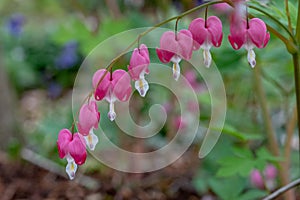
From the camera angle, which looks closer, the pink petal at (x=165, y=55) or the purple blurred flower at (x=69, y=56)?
the pink petal at (x=165, y=55)

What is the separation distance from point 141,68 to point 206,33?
14 cm

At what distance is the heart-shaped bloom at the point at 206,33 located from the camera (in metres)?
1.08

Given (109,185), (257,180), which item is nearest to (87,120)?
(257,180)

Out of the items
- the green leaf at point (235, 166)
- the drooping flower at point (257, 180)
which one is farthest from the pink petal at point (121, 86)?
the drooping flower at point (257, 180)

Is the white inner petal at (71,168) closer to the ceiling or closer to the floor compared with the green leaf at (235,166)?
closer to the ceiling

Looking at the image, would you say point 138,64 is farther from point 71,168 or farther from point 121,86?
point 71,168

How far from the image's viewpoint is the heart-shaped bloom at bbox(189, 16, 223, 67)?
1078 mm

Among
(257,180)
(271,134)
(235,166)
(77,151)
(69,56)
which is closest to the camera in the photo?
(77,151)

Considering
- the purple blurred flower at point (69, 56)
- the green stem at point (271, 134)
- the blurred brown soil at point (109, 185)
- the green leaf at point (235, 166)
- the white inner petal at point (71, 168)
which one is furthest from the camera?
the purple blurred flower at point (69, 56)

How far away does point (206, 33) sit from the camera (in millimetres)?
1078

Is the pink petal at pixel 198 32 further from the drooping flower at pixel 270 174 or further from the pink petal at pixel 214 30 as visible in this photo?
the drooping flower at pixel 270 174

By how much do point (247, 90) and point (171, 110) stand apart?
455 millimetres

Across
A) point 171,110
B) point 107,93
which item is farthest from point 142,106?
point 107,93

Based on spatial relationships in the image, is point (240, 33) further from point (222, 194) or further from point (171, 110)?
point (171, 110)
